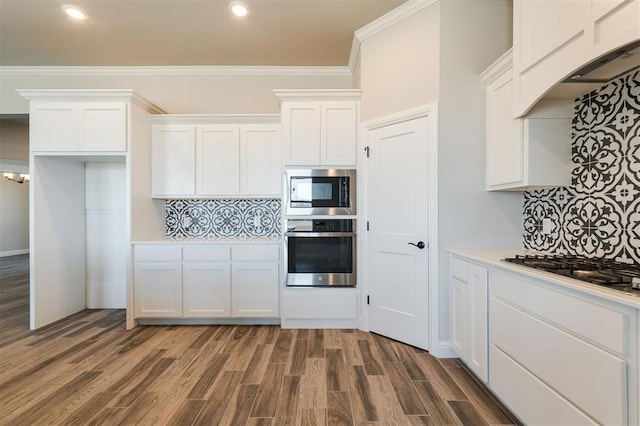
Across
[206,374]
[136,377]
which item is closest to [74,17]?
[136,377]

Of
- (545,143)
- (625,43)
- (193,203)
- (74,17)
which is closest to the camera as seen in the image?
(625,43)

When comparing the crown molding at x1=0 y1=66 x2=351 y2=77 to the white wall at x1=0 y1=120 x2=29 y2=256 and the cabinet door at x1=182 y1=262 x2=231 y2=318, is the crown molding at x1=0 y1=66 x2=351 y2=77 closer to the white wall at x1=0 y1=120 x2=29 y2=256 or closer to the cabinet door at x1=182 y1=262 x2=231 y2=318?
the cabinet door at x1=182 y1=262 x2=231 y2=318

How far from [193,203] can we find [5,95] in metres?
2.91

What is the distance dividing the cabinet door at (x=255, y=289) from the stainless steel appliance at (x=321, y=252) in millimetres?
200

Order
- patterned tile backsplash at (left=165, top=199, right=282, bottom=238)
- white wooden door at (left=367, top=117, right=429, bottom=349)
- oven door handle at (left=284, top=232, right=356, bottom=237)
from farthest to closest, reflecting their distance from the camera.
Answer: patterned tile backsplash at (left=165, top=199, right=282, bottom=238) < oven door handle at (left=284, top=232, right=356, bottom=237) < white wooden door at (left=367, top=117, right=429, bottom=349)

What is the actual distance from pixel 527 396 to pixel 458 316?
78 cm

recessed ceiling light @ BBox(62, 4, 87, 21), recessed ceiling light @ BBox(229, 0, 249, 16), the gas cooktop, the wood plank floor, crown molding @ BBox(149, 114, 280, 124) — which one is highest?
recessed ceiling light @ BBox(62, 4, 87, 21)

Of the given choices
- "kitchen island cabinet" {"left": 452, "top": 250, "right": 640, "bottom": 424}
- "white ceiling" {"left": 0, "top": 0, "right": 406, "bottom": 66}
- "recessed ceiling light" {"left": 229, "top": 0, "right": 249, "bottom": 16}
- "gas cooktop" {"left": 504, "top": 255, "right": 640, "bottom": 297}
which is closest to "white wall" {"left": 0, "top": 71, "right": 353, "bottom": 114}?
"white ceiling" {"left": 0, "top": 0, "right": 406, "bottom": 66}

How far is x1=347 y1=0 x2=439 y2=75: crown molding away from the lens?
8.54 feet

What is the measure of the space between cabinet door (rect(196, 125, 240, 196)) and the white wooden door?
1.57m

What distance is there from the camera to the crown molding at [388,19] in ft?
8.54

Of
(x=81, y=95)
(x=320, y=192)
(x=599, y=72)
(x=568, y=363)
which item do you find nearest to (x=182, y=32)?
(x=81, y=95)

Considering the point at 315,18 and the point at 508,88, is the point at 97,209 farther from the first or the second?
the point at 508,88

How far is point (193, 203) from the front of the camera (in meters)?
3.72
